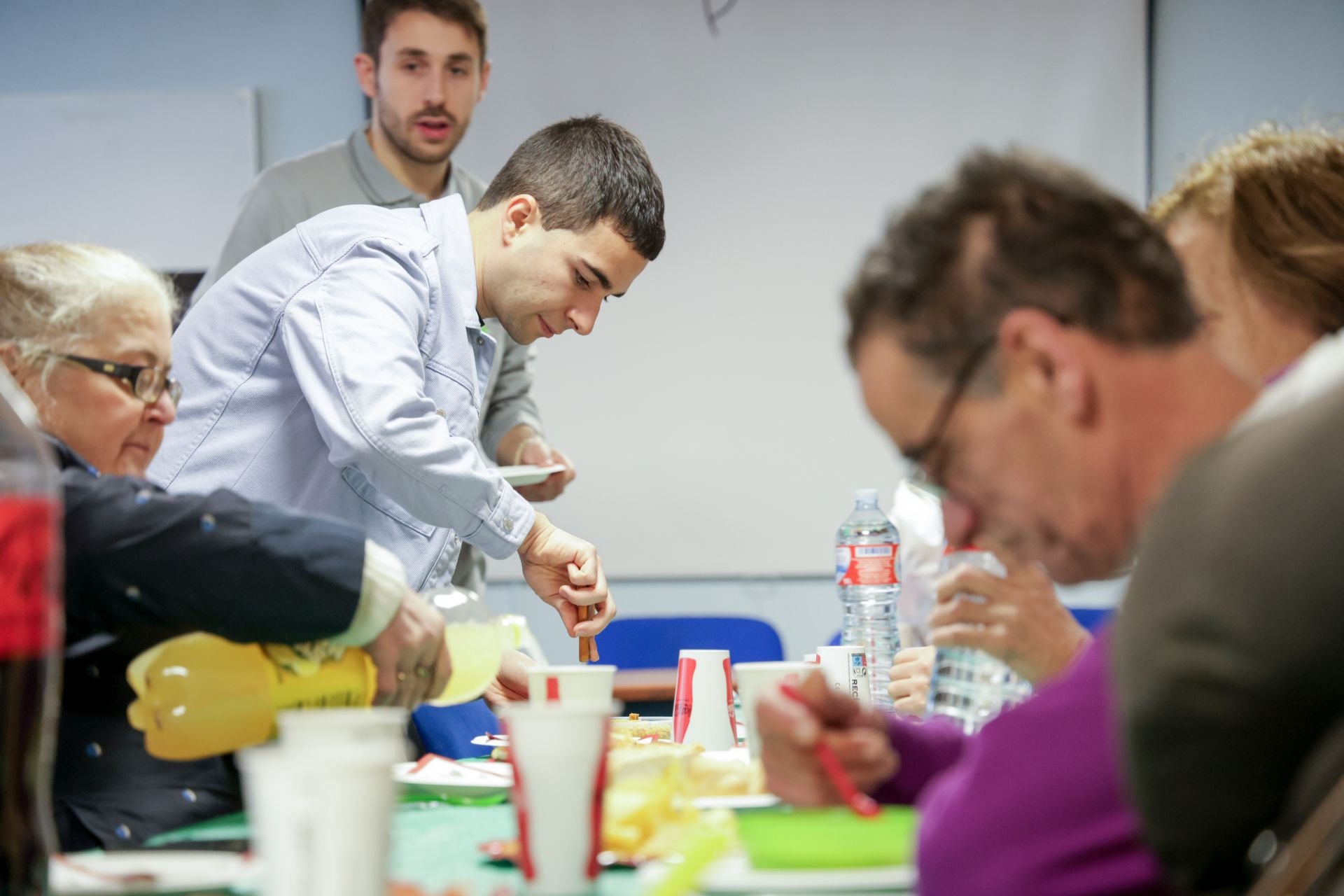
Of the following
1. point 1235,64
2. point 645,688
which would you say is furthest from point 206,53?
point 1235,64

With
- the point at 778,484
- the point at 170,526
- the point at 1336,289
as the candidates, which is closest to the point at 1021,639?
the point at 1336,289

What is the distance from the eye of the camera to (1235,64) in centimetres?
426

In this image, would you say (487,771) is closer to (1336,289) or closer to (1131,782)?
(1131,782)

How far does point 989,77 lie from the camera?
14.0 feet

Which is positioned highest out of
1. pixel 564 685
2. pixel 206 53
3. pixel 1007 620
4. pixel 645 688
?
pixel 206 53

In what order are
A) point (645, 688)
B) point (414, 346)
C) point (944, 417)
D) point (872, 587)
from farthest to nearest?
point (645, 688), point (872, 587), point (414, 346), point (944, 417)

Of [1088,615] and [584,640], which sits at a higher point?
[584,640]

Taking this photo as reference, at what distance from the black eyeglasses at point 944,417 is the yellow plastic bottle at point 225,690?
22.8 inches

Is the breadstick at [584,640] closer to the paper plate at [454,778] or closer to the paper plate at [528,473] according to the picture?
the paper plate at [528,473]

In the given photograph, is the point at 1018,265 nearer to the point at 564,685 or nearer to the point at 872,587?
the point at 564,685

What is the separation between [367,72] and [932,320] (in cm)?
288

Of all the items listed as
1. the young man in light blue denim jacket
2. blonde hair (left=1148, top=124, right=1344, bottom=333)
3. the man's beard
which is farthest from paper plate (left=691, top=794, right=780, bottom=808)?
the man's beard

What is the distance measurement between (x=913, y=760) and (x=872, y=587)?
4.40ft

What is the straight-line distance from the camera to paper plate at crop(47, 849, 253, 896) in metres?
0.87
